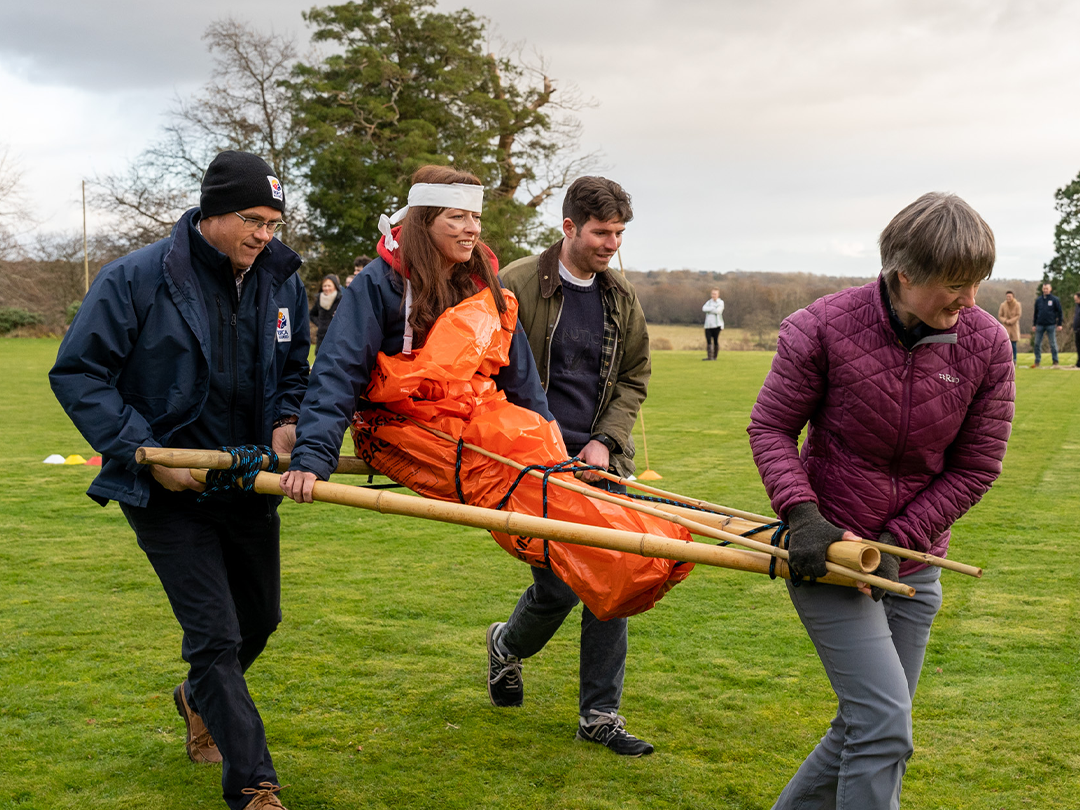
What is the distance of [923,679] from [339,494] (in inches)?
131

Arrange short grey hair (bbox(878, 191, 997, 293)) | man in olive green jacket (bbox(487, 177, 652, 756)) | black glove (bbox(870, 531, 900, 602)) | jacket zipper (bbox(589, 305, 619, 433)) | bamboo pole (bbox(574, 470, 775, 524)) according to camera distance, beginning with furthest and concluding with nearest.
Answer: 1. jacket zipper (bbox(589, 305, 619, 433))
2. man in olive green jacket (bbox(487, 177, 652, 756))
3. bamboo pole (bbox(574, 470, 775, 524))
4. black glove (bbox(870, 531, 900, 602))
5. short grey hair (bbox(878, 191, 997, 293))

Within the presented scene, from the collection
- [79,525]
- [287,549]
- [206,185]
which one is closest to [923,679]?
[206,185]

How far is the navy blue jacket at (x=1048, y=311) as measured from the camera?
87.1ft

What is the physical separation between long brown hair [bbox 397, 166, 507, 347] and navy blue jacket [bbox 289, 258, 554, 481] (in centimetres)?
8

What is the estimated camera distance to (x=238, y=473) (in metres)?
3.62

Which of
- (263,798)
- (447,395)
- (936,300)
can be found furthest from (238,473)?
(936,300)

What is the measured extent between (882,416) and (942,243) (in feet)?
1.79

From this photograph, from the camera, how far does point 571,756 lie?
14.1 ft

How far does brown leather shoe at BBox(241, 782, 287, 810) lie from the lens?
3617 millimetres

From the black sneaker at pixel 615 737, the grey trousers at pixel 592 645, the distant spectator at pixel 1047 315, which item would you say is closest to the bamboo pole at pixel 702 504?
the grey trousers at pixel 592 645

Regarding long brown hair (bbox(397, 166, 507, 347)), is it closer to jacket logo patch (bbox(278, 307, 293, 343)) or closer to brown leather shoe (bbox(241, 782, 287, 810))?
jacket logo patch (bbox(278, 307, 293, 343))

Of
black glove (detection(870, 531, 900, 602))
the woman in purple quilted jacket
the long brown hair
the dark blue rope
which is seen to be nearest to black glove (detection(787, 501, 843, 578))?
the woman in purple quilted jacket

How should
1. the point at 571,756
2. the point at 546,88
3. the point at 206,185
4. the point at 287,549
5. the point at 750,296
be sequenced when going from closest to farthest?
the point at 206,185
the point at 571,756
the point at 287,549
the point at 546,88
the point at 750,296

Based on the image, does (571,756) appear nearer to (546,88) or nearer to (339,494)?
(339,494)
